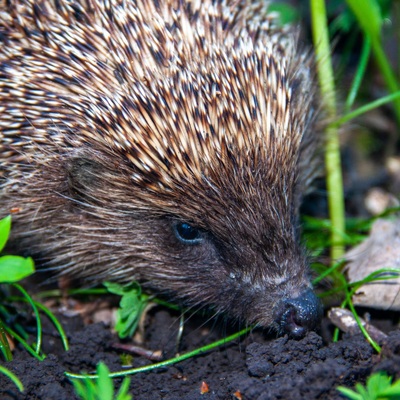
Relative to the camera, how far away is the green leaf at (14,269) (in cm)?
256

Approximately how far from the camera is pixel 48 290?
14.0 ft

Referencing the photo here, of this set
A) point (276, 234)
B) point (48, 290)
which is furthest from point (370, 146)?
point (48, 290)

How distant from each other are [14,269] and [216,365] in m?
1.36

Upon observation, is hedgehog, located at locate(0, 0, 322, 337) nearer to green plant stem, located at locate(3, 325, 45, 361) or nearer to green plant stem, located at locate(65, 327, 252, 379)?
green plant stem, located at locate(65, 327, 252, 379)

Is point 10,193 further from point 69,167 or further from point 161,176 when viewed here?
point 161,176

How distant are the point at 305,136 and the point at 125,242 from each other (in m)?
1.23

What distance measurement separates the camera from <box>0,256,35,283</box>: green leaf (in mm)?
2564

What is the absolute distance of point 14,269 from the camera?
2.61m

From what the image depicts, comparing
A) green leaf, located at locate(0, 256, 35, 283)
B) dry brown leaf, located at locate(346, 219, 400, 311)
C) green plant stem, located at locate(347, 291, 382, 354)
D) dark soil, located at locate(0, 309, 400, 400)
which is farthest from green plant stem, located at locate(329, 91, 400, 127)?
green leaf, located at locate(0, 256, 35, 283)

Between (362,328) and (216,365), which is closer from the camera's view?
(362,328)

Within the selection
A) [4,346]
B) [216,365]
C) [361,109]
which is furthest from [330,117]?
[4,346]

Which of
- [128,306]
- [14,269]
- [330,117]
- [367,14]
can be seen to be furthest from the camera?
[330,117]

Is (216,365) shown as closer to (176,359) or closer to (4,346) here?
(176,359)

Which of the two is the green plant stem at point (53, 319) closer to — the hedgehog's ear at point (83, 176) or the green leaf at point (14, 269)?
the hedgehog's ear at point (83, 176)
